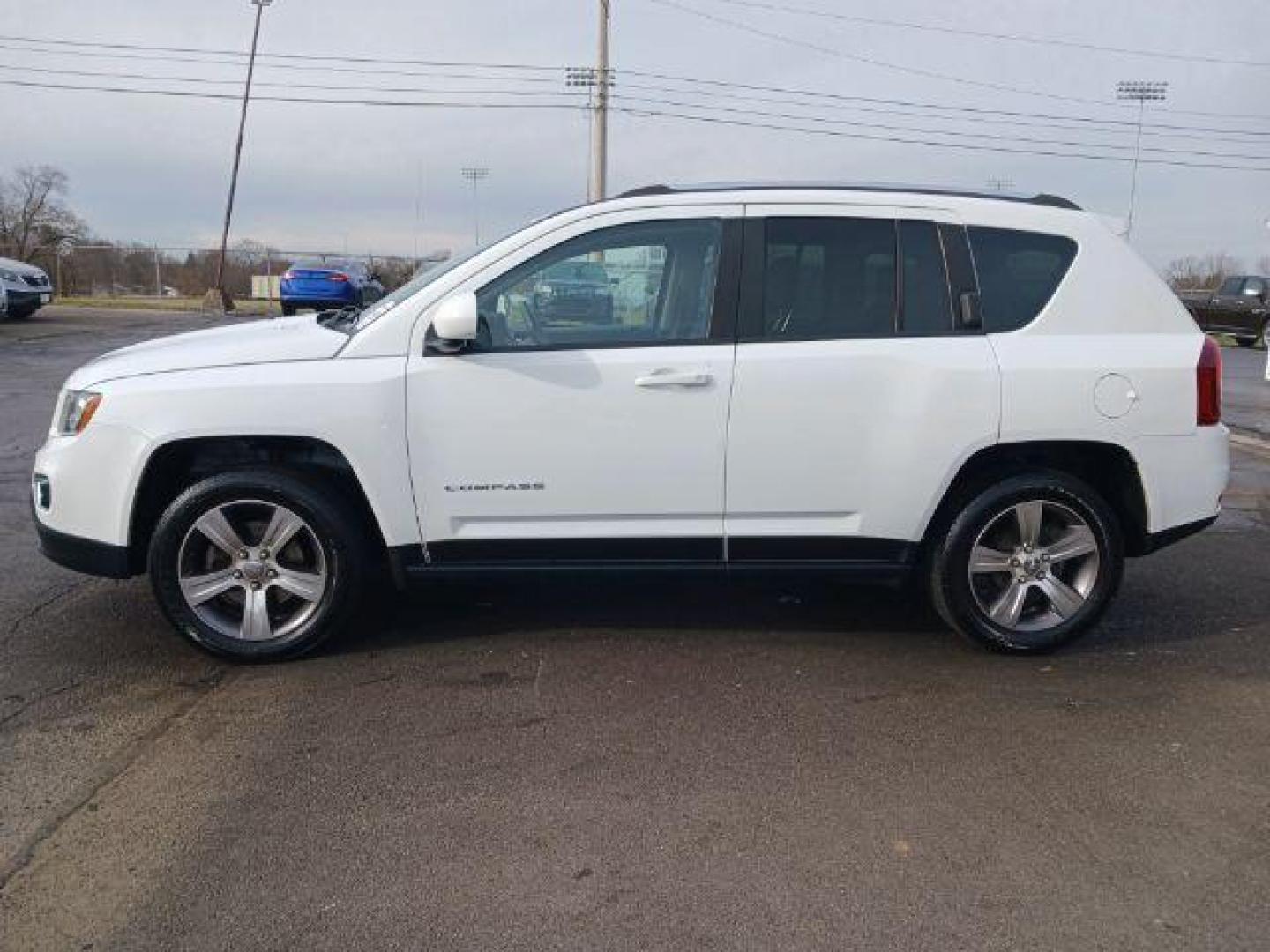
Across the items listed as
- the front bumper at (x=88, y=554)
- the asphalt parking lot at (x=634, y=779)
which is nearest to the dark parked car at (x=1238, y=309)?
the asphalt parking lot at (x=634, y=779)

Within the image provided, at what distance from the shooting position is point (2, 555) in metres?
5.67

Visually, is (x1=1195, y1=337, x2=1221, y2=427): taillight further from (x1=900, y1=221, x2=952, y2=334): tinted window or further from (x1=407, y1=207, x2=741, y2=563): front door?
(x1=407, y1=207, x2=741, y2=563): front door

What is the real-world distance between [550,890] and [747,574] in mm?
Result: 1902

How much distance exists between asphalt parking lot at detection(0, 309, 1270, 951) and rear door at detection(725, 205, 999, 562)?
50 centimetres

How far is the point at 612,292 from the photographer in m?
4.37

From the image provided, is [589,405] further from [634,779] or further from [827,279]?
[634,779]

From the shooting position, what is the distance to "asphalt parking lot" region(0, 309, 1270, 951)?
2.72 m

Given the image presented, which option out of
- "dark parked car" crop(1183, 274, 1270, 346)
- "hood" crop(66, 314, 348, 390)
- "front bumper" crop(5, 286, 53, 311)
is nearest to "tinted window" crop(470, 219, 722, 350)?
"hood" crop(66, 314, 348, 390)

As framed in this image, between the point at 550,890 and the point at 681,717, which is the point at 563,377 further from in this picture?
the point at 550,890

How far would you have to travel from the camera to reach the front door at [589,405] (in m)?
4.18

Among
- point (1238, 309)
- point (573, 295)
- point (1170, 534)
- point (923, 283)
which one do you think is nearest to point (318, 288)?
point (573, 295)

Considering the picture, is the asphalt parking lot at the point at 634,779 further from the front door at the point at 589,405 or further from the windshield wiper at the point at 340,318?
the windshield wiper at the point at 340,318

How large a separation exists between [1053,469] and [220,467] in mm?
3408

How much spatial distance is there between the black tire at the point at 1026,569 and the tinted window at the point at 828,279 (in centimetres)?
84
